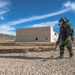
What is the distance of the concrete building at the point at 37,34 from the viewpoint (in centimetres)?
5562

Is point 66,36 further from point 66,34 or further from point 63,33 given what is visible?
point 63,33

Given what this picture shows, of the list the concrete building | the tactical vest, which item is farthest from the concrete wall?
the tactical vest

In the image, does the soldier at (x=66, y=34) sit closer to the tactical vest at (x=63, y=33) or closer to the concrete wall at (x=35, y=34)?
the tactical vest at (x=63, y=33)

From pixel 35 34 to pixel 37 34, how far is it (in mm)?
697

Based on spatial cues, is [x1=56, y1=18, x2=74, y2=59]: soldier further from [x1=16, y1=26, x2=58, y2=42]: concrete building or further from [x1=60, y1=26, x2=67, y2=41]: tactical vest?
[x1=16, y1=26, x2=58, y2=42]: concrete building

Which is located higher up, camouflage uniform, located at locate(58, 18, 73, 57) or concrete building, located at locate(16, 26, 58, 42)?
concrete building, located at locate(16, 26, 58, 42)

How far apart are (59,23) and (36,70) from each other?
355cm

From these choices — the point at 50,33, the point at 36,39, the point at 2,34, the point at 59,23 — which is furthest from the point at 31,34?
the point at 2,34

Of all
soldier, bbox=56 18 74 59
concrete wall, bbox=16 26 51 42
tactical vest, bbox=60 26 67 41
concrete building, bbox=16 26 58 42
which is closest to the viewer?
soldier, bbox=56 18 74 59

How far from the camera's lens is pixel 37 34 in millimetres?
57188

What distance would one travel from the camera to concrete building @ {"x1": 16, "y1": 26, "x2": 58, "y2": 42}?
55625 millimetres

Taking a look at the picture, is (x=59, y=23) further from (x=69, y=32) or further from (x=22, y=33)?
(x=22, y=33)

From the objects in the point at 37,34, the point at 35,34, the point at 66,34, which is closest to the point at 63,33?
the point at 66,34

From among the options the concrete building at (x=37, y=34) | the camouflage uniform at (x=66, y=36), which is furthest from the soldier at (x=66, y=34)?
the concrete building at (x=37, y=34)
